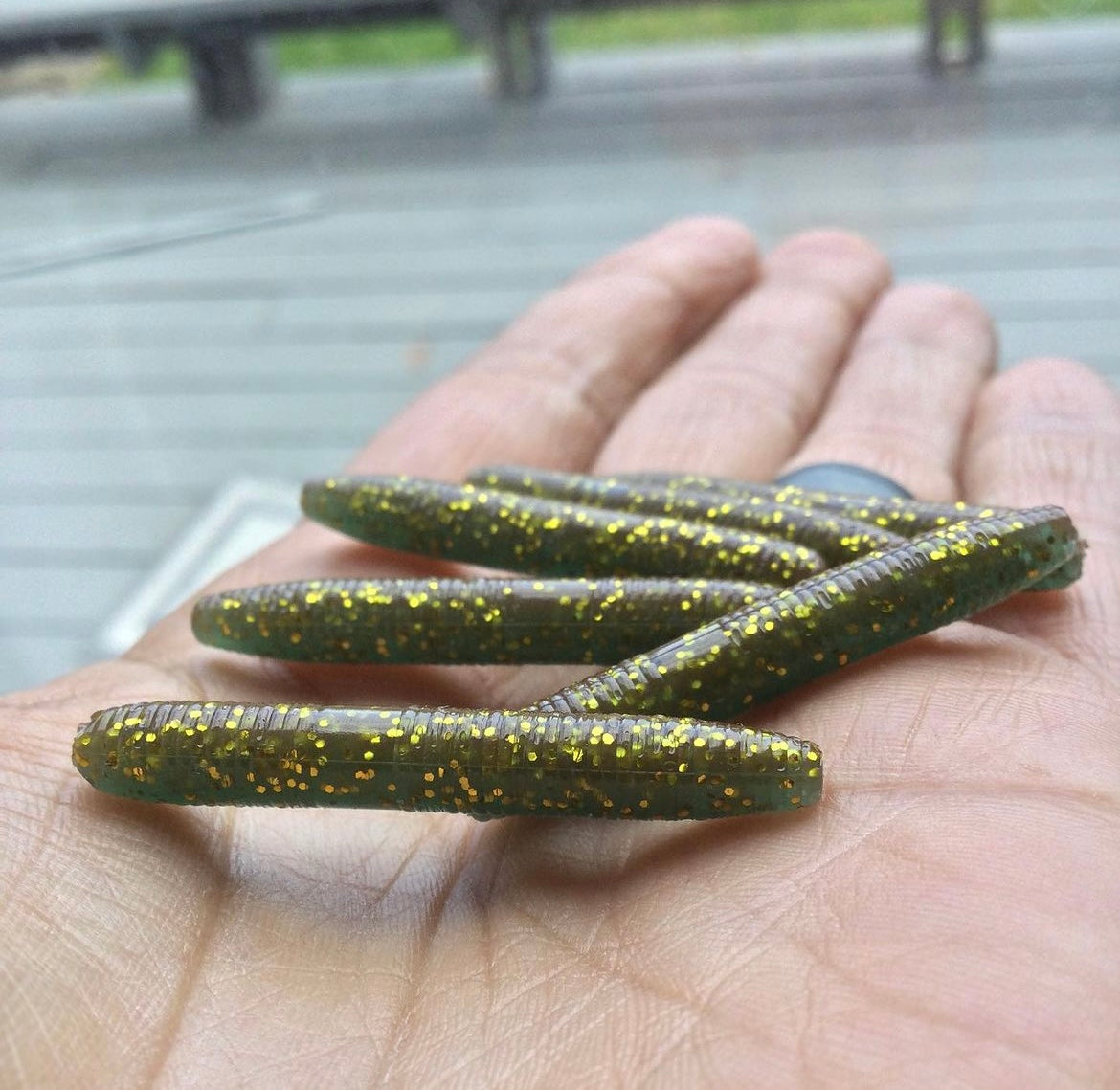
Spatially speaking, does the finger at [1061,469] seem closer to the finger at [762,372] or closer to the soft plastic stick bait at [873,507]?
the soft plastic stick bait at [873,507]

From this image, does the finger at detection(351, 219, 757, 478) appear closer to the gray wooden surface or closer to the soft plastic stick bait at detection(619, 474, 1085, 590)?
the gray wooden surface

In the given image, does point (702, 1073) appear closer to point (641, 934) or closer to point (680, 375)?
point (641, 934)

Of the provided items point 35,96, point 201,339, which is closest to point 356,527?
point 201,339

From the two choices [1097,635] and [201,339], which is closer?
[1097,635]

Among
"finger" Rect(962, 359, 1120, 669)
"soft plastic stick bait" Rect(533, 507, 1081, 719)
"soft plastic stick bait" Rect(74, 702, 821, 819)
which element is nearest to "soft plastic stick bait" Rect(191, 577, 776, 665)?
"soft plastic stick bait" Rect(533, 507, 1081, 719)

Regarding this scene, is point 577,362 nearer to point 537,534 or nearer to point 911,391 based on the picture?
point 911,391

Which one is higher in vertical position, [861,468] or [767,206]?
[767,206]

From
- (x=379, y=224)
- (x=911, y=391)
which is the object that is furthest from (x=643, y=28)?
(x=911, y=391)
